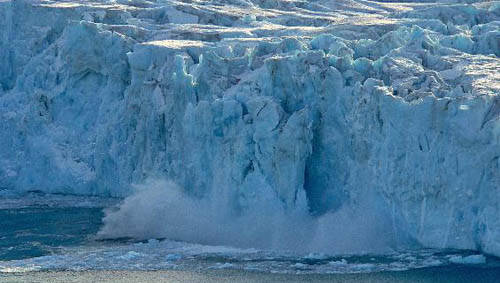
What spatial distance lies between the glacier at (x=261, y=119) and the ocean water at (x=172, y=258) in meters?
0.52

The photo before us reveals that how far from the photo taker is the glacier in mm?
24484

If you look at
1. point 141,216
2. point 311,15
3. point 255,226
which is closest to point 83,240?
point 141,216

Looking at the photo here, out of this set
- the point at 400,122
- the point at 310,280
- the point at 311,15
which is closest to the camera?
the point at 310,280

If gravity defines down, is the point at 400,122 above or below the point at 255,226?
above

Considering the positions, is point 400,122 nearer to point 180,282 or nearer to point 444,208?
point 444,208

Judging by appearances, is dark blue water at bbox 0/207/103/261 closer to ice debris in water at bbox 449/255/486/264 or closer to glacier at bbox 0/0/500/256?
glacier at bbox 0/0/500/256

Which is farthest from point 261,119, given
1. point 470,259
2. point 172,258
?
point 470,259

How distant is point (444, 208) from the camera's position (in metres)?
24.2

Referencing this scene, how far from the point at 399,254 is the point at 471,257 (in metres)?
1.51

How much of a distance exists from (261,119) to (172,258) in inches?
132

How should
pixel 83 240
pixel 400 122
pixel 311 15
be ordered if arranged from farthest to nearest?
pixel 311 15
pixel 83 240
pixel 400 122

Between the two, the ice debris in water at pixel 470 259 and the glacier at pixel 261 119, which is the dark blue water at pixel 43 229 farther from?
the ice debris in water at pixel 470 259

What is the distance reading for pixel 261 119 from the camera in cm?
2653

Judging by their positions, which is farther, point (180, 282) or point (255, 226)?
point (255, 226)
